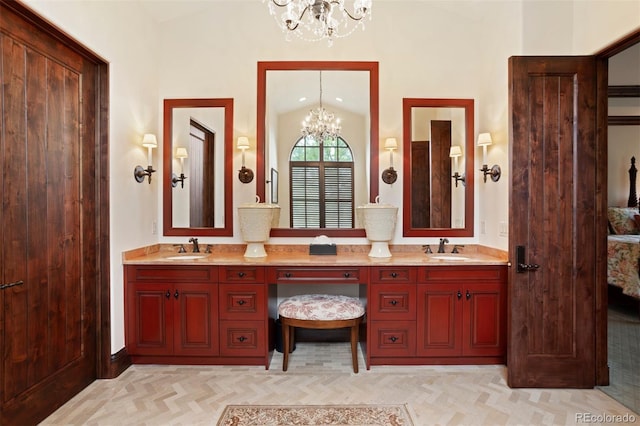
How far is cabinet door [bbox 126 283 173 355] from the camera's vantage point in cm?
266

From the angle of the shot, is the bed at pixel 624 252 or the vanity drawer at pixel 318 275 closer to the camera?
the vanity drawer at pixel 318 275

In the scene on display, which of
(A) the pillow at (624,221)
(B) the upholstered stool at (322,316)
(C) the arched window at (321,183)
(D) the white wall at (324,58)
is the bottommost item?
(B) the upholstered stool at (322,316)

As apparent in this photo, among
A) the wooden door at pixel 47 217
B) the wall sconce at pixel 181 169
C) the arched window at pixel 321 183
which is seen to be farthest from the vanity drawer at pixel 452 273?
the wooden door at pixel 47 217

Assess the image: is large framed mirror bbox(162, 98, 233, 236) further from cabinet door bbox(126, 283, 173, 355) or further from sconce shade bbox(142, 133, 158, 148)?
cabinet door bbox(126, 283, 173, 355)

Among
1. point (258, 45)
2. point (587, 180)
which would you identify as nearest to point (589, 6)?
point (587, 180)

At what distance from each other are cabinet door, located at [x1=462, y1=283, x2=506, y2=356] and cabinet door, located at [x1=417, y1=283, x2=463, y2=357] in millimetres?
86

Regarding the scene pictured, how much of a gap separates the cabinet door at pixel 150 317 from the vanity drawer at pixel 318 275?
89cm

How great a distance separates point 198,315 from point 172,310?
219 millimetres

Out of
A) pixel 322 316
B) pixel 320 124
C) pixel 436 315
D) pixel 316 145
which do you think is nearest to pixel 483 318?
pixel 436 315

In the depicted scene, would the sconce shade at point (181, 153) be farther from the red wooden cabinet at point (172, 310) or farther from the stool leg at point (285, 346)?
the stool leg at point (285, 346)

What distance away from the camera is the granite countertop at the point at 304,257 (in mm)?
2652

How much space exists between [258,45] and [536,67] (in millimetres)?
2419

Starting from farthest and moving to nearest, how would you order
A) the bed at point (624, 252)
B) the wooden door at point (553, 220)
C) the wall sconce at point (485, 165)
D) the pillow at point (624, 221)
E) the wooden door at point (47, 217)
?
the pillow at point (624, 221), the bed at point (624, 252), the wall sconce at point (485, 165), the wooden door at point (553, 220), the wooden door at point (47, 217)

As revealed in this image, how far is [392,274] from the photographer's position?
2662 millimetres
